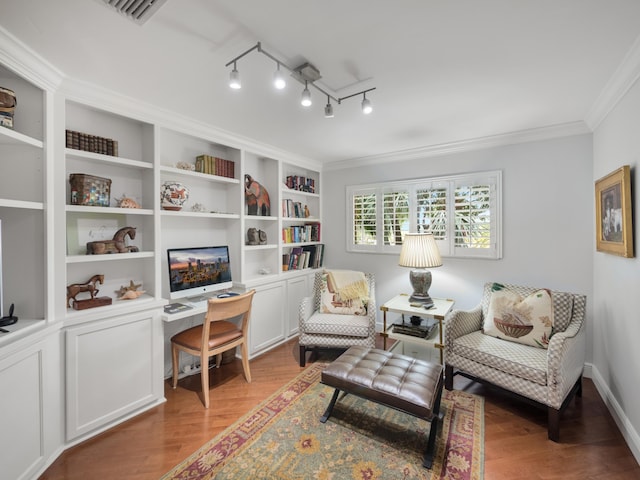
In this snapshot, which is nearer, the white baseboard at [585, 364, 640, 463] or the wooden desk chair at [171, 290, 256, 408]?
the white baseboard at [585, 364, 640, 463]

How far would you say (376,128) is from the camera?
2.74 m

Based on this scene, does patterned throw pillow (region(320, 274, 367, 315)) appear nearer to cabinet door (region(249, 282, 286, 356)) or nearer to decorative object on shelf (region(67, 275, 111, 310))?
cabinet door (region(249, 282, 286, 356))

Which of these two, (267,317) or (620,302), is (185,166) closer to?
(267,317)

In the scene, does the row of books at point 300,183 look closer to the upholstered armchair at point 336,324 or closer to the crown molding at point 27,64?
the upholstered armchair at point 336,324

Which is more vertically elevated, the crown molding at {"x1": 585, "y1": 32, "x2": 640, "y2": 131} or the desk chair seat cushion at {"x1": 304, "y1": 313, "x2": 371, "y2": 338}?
the crown molding at {"x1": 585, "y1": 32, "x2": 640, "y2": 131}

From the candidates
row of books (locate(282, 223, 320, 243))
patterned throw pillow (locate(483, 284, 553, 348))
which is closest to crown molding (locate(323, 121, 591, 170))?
row of books (locate(282, 223, 320, 243))

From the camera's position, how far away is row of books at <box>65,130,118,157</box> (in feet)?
6.43

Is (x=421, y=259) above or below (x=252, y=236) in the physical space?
below

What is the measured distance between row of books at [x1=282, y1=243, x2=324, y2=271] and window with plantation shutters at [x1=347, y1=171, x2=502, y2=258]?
45 centimetres

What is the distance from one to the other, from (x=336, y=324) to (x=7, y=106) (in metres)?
2.78

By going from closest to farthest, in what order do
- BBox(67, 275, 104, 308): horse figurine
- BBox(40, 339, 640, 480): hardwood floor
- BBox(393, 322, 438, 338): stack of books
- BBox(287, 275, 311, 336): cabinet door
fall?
BBox(40, 339, 640, 480): hardwood floor
BBox(67, 275, 104, 308): horse figurine
BBox(393, 322, 438, 338): stack of books
BBox(287, 275, 311, 336): cabinet door

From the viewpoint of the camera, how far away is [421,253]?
2984mm

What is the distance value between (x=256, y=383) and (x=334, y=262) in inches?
79.0

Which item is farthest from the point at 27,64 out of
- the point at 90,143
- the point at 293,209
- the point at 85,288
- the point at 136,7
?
the point at 293,209
